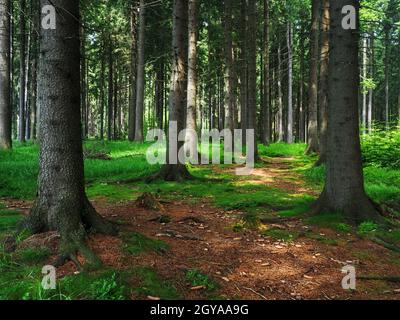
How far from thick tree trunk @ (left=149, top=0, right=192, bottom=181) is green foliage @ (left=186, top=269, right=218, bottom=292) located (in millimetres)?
7114

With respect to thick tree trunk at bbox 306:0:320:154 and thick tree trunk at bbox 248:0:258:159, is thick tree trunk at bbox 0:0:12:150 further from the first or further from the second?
thick tree trunk at bbox 306:0:320:154

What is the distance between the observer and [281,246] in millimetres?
6043

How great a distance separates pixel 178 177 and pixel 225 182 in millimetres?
1449

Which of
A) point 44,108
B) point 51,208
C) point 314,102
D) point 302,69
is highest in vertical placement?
point 302,69

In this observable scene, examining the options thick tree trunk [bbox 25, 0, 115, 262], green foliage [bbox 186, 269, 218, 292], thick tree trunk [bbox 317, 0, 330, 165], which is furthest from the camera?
thick tree trunk [bbox 317, 0, 330, 165]

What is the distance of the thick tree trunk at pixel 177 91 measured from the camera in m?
11.8

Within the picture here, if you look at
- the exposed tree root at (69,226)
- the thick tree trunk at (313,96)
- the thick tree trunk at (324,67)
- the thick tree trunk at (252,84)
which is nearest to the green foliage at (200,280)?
the exposed tree root at (69,226)

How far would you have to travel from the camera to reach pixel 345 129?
7301mm

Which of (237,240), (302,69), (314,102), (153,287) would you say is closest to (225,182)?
(237,240)

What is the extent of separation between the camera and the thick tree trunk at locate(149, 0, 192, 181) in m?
11.8

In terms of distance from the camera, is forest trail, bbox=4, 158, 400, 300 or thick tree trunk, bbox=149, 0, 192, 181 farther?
thick tree trunk, bbox=149, 0, 192, 181

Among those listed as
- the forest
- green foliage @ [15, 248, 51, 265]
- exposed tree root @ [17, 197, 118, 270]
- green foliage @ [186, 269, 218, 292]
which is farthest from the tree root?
green foliage @ [15, 248, 51, 265]

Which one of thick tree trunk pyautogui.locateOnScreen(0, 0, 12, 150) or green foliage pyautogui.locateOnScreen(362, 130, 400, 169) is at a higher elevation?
thick tree trunk pyautogui.locateOnScreen(0, 0, 12, 150)

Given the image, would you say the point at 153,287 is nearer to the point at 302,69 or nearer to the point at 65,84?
the point at 65,84
